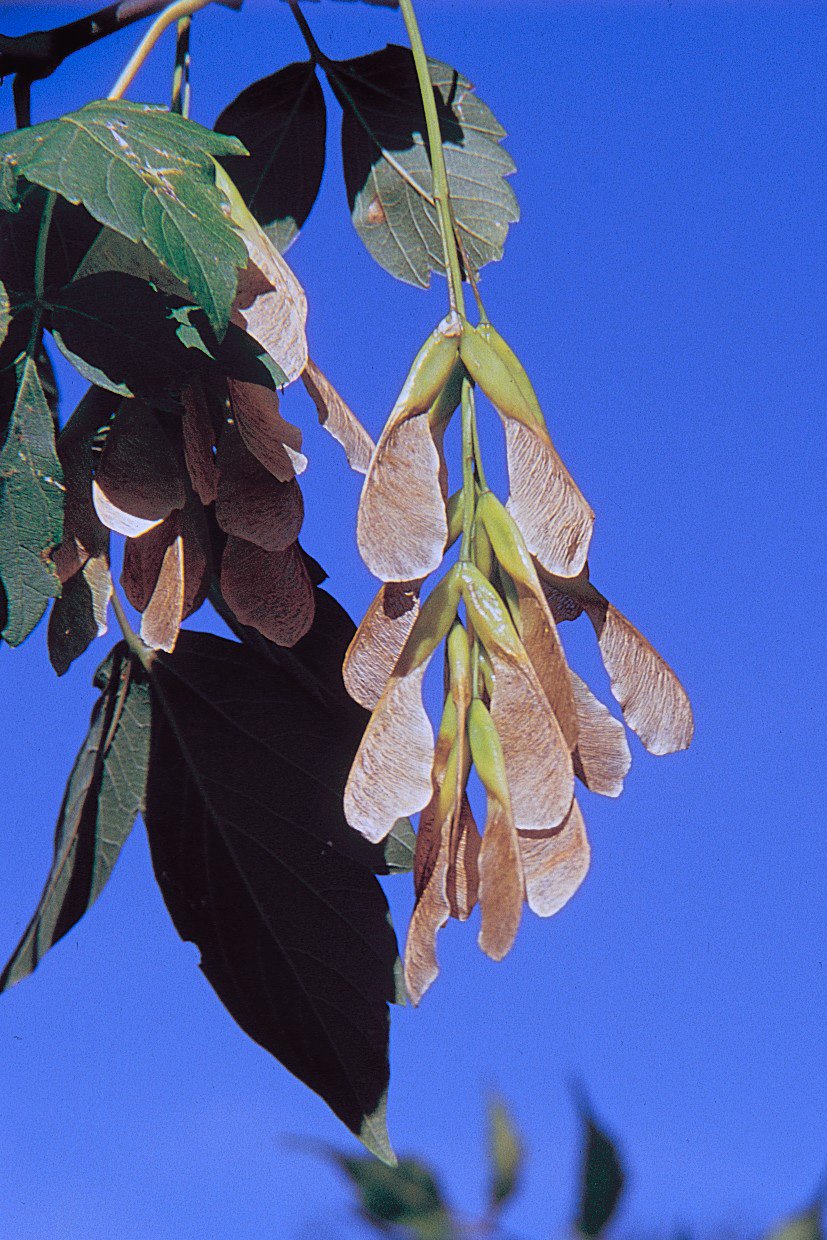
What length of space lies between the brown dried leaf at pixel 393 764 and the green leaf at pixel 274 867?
0.64 ft

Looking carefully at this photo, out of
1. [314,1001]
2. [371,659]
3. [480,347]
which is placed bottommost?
[314,1001]

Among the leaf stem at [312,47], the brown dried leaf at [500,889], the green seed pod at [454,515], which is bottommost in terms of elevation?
the brown dried leaf at [500,889]

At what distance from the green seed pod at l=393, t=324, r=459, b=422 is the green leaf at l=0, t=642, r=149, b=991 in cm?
31

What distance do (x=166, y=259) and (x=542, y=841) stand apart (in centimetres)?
23

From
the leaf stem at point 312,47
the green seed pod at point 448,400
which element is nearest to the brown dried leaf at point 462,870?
the green seed pod at point 448,400

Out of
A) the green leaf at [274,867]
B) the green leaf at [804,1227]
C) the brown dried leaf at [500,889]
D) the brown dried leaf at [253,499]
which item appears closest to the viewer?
the green leaf at [804,1227]

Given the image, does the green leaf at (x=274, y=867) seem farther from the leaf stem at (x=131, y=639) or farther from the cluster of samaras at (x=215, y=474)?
the cluster of samaras at (x=215, y=474)

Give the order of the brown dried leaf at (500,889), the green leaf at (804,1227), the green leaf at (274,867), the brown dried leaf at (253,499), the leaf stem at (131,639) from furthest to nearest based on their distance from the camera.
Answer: the leaf stem at (131,639), the green leaf at (274,867), the brown dried leaf at (253,499), the brown dried leaf at (500,889), the green leaf at (804,1227)

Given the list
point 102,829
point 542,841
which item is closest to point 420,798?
point 542,841

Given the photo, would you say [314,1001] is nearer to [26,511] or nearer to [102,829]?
[102,829]

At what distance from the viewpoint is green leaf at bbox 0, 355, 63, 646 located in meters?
0.48

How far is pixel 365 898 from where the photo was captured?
2.00 feet

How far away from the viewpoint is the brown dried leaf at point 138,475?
490 millimetres

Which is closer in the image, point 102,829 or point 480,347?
point 480,347
